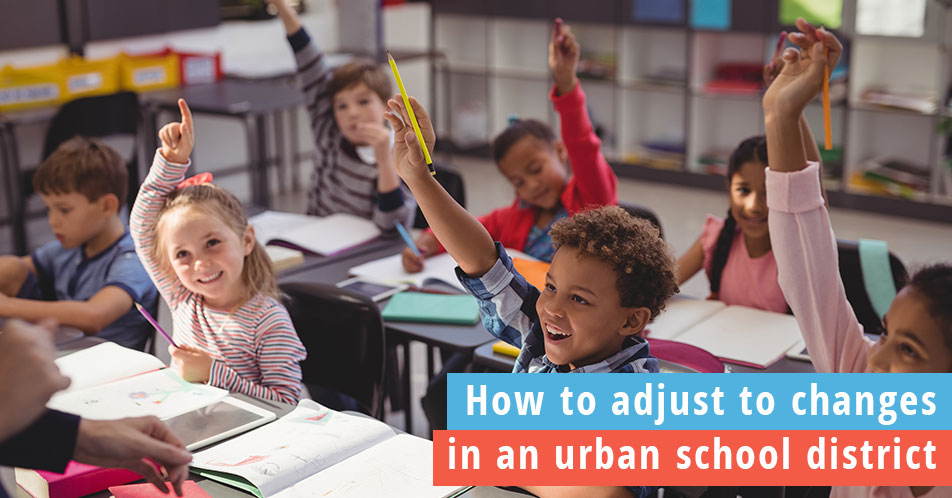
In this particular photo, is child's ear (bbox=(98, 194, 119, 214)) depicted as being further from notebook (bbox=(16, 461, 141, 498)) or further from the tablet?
notebook (bbox=(16, 461, 141, 498))

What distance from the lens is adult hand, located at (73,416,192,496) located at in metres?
1.04

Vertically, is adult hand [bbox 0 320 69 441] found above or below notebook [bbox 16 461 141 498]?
above

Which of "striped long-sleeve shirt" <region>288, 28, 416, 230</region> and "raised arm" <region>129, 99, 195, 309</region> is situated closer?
"raised arm" <region>129, 99, 195, 309</region>

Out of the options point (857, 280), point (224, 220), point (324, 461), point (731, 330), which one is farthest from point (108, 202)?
point (857, 280)

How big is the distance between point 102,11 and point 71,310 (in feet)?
11.5

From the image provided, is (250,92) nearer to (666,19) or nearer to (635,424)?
(666,19)

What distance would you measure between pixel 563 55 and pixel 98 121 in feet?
9.27

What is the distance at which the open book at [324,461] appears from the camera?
4.66 feet

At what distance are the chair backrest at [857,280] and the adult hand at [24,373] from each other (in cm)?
185

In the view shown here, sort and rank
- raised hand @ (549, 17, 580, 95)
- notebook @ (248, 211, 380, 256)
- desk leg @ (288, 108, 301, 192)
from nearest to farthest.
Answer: raised hand @ (549, 17, 580, 95) → notebook @ (248, 211, 380, 256) → desk leg @ (288, 108, 301, 192)

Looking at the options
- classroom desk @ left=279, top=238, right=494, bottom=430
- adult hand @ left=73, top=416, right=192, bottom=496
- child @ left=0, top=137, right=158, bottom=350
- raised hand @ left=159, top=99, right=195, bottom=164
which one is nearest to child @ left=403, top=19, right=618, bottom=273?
classroom desk @ left=279, top=238, right=494, bottom=430

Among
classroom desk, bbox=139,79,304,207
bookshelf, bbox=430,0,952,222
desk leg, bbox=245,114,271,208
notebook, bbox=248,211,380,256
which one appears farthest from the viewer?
bookshelf, bbox=430,0,952,222

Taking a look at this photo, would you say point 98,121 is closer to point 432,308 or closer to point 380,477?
point 432,308

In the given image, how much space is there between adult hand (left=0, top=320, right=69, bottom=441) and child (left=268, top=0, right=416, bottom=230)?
2.03 meters
